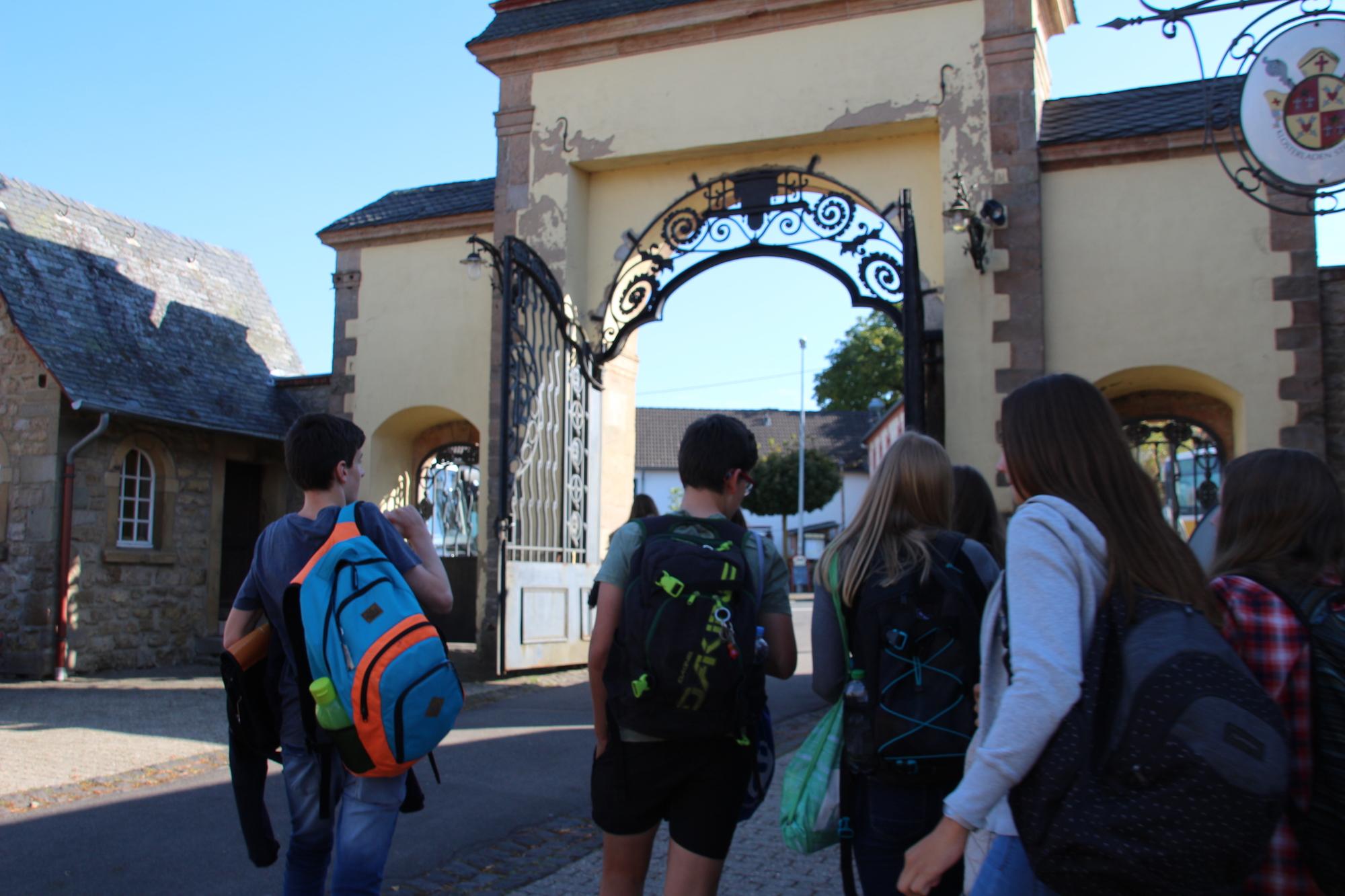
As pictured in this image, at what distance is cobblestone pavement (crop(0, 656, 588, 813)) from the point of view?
646 cm

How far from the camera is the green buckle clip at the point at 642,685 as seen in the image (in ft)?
8.93

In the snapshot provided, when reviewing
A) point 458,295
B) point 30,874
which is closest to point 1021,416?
point 30,874

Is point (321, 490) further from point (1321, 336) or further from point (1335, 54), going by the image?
point (1321, 336)

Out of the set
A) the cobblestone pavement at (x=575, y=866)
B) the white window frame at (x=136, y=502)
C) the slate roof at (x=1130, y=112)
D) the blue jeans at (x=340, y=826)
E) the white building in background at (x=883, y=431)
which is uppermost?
the white building in background at (x=883, y=431)

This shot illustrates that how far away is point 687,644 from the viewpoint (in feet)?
8.87

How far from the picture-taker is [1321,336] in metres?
9.19

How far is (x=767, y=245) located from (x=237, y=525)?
7654 millimetres

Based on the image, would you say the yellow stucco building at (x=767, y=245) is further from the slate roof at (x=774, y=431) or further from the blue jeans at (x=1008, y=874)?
the slate roof at (x=774, y=431)

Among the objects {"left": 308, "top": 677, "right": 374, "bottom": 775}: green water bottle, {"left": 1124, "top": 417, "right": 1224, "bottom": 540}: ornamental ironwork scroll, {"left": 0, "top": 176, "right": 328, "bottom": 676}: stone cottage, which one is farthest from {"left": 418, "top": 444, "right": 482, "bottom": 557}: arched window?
{"left": 308, "top": 677, "right": 374, "bottom": 775}: green water bottle

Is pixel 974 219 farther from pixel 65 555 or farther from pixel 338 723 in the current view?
pixel 65 555

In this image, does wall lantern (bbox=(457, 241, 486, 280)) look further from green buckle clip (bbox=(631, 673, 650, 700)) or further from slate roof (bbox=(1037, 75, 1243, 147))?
green buckle clip (bbox=(631, 673, 650, 700))

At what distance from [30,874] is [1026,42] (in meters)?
9.52

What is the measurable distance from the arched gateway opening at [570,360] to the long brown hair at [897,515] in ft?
24.4

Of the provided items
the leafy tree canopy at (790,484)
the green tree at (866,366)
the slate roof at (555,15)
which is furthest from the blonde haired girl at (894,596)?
the green tree at (866,366)
